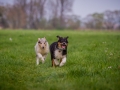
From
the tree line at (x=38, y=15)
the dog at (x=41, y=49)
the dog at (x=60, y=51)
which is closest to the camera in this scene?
the dog at (x=60, y=51)

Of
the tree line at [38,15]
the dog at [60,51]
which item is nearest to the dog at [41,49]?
the dog at [60,51]

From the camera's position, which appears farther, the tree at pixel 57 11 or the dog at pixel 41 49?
the tree at pixel 57 11

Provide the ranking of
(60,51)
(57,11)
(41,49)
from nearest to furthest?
1. (60,51)
2. (41,49)
3. (57,11)

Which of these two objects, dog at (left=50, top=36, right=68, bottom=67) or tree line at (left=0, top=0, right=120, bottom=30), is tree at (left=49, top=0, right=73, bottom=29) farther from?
dog at (left=50, top=36, right=68, bottom=67)

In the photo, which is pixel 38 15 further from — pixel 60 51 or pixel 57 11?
pixel 60 51

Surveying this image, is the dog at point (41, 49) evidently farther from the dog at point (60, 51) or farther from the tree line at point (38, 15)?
the tree line at point (38, 15)

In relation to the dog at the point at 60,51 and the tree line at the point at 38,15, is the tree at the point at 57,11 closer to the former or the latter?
the tree line at the point at 38,15

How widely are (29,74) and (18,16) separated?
61093mm

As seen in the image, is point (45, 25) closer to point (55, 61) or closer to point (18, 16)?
point (18, 16)

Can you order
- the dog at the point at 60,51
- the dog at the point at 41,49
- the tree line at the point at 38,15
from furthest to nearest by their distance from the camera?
the tree line at the point at 38,15
the dog at the point at 41,49
the dog at the point at 60,51

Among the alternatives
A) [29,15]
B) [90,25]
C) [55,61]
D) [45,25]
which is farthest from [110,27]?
[55,61]

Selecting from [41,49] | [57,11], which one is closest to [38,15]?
[57,11]

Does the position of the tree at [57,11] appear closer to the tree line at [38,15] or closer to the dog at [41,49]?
the tree line at [38,15]

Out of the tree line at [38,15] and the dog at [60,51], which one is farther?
the tree line at [38,15]
